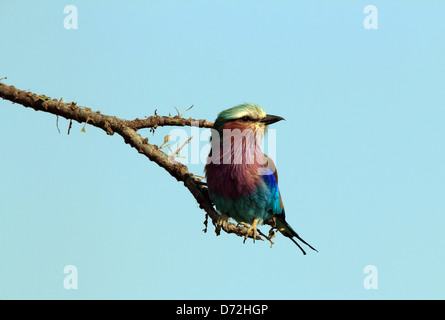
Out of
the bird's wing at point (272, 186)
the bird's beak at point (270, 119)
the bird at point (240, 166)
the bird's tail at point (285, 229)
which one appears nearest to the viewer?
the bird at point (240, 166)

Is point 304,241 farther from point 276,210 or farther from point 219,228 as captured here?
point 219,228

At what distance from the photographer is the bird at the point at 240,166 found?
4.58 m

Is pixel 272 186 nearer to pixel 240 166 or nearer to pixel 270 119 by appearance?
pixel 240 166

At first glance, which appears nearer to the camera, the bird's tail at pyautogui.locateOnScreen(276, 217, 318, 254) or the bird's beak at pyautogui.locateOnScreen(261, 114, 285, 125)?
the bird's beak at pyautogui.locateOnScreen(261, 114, 285, 125)

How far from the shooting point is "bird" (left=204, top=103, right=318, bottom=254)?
458cm

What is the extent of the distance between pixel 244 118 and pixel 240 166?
48 centimetres

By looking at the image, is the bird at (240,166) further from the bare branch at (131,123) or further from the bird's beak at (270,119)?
the bare branch at (131,123)

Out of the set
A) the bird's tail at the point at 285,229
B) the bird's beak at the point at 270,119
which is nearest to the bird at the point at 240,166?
the bird's beak at the point at 270,119

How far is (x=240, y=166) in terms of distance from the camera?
4676 mm

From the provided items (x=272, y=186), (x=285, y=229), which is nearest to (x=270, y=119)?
(x=272, y=186)

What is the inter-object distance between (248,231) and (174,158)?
1.04 metres

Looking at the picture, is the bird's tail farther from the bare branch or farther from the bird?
the bare branch

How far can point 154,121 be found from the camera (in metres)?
4.63

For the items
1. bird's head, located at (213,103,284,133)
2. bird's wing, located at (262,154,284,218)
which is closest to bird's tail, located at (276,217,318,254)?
bird's wing, located at (262,154,284,218)
